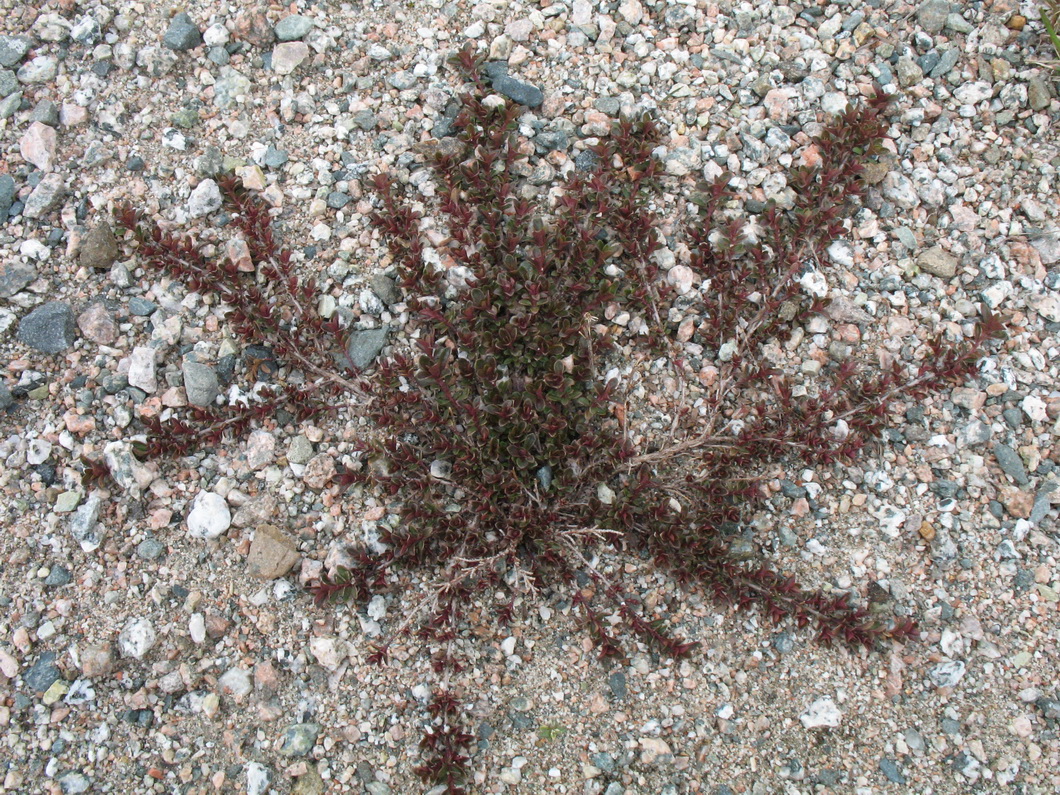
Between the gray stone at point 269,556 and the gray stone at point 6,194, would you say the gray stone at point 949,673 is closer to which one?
the gray stone at point 269,556

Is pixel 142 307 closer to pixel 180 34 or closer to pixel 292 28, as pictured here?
pixel 180 34

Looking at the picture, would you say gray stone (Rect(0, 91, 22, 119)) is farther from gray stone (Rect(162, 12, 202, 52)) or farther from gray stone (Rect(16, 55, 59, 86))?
gray stone (Rect(162, 12, 202, 52))

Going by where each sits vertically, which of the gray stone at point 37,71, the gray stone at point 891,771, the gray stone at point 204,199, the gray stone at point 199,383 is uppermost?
Result: the gray stone at point 37,71

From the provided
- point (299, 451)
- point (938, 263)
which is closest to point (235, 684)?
point (299, 451)

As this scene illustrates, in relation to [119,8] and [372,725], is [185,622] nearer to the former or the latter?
[372,725]

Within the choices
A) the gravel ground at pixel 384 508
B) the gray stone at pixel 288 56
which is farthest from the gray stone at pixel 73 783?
the gray stone at pixel 288 56

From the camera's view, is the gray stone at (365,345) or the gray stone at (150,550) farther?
the gray stone at (365,345)

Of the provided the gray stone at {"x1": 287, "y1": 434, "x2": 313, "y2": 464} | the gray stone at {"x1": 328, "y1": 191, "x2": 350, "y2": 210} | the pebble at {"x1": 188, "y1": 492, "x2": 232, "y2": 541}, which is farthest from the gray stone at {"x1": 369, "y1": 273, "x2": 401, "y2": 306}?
the pebble at {"x1": 188, "y1": 492, "x2": 232, "y2": 541}
